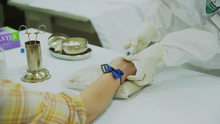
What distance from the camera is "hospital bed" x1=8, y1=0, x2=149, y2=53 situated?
1.63 m

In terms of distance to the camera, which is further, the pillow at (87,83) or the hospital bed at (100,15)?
the hospital bed at (100,15)

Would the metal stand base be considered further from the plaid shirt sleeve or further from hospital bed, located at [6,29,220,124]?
the plaid shirt sleeve

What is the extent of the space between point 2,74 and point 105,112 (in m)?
0.45

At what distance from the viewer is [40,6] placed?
1.98 metres

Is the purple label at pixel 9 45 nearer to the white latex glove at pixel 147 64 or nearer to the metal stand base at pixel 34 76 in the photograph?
the metal stand base at pixel 34 76

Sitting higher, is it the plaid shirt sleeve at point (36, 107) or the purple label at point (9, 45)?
the plaid shirt sleeve at point (36, 107)

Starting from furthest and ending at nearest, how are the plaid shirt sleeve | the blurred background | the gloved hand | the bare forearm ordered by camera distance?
the blurred background → the gloved hand → the bare forearm → the plaid shirt sleeve

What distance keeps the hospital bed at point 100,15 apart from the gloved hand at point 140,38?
1.62 feet

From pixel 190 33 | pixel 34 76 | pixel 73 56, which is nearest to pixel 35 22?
pixel 73 56

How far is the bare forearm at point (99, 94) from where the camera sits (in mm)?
623

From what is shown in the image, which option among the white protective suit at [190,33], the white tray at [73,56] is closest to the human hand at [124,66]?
the white protective suit at [190,33]

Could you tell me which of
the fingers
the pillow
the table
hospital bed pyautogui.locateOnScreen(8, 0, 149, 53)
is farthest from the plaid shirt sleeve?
the table

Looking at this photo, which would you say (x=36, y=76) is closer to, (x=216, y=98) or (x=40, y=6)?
(x=216, y=98)

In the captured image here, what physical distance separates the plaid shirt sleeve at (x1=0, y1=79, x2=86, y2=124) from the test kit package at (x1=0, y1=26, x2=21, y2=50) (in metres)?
0.72
